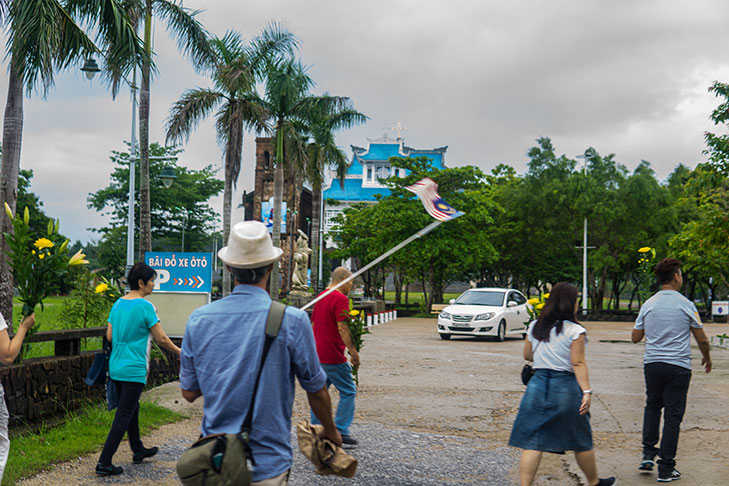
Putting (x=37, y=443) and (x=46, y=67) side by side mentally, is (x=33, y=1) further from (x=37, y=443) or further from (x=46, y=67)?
(x=37, y=443)

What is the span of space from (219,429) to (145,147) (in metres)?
20.0

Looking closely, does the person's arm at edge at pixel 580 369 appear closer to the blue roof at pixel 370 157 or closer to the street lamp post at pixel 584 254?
the street lamp post at pixel 584 254

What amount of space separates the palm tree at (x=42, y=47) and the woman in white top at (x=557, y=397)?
7.94m

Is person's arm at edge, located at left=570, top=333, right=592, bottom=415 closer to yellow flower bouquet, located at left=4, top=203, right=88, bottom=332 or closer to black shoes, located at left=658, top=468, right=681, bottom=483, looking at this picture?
black shoes, located at left=658, top=468, right=681, bottom=483

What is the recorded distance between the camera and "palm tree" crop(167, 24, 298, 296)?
2891cm

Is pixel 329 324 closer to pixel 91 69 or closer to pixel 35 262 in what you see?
pixel 35 262

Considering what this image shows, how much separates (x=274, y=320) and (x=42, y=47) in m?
10.0

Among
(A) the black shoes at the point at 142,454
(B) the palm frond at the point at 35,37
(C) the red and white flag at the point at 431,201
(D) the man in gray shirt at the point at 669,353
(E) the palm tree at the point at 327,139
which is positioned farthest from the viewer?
(E) the palm tree at the point at 327,139

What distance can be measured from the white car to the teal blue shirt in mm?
17676

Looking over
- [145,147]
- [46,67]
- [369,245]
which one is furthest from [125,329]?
[369,245]

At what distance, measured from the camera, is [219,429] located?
3.14 m

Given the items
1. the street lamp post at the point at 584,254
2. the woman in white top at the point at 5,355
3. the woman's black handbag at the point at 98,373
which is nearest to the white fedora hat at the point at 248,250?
the woman in white top at the point at 5,355

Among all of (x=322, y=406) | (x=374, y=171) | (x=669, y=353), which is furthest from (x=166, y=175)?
(x=374, y=171)

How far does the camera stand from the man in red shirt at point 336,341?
24.6 ft
